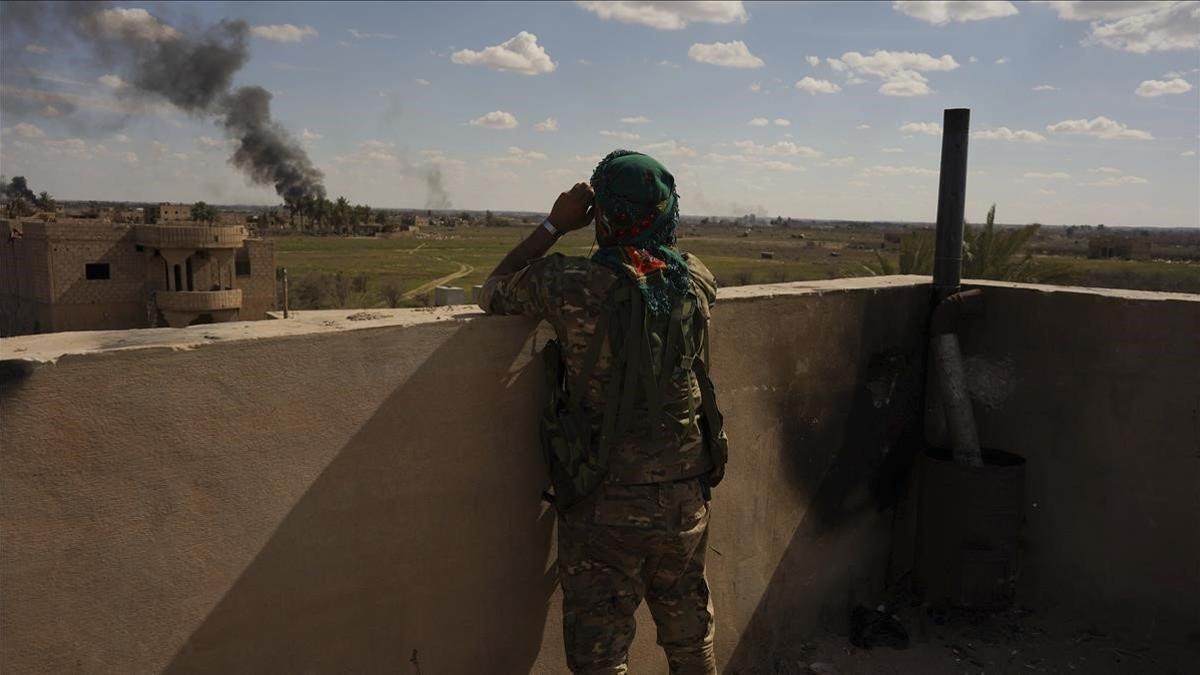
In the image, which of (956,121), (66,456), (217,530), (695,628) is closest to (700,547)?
(695,628)

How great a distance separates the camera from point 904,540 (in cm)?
393

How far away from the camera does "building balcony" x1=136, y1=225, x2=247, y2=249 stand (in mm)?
27688

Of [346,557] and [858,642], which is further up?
[346,557]

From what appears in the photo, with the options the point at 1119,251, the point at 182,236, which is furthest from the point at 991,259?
the point at 1119,251

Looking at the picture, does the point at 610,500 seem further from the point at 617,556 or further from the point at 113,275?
the point at 113,275

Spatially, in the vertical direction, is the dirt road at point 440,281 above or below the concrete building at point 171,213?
below

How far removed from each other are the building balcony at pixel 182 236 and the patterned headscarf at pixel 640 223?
28835 millimetres

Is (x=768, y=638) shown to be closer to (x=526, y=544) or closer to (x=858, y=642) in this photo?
(x=858, y=642)

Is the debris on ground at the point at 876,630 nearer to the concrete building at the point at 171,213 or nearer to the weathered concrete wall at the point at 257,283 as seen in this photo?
the weathered concrete wall at the point at 257,283

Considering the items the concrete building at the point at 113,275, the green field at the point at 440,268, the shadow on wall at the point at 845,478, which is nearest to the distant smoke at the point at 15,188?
the green field at the point at 440,268

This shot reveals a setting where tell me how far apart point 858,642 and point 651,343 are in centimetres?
199

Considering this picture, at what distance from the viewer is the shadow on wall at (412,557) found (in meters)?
2.17

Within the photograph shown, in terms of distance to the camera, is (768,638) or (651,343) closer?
(651,343)

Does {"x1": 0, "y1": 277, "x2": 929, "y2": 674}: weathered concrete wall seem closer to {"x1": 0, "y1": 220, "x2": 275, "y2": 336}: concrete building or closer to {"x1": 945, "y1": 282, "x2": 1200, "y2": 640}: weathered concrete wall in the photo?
{"x1": 945, "y1": 282, "x2": 1200, "y2": 640}: weathered concrete wall
